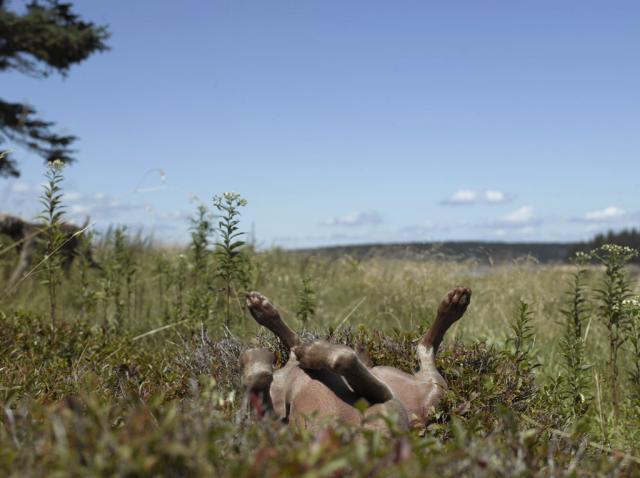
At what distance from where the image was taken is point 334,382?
11.1 feet

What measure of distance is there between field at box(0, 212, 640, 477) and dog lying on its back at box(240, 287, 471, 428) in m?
0.14

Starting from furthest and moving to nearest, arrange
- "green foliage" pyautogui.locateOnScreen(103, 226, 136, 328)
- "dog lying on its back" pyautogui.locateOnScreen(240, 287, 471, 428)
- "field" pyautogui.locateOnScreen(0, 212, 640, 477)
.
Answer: "green foliage" pyautogui.locateOnScreen(103, 226, 136, 328) → "dog lying on its back" pyautogui.locateOnScreen(240, 287, 471, 428) → "field" pyautogui.locateOnScreen(0, 212, 640, 477)

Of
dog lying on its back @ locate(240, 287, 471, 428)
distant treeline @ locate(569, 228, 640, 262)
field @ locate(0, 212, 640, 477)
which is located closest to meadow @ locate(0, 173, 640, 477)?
field @ locate(0, 212, 640, 477)

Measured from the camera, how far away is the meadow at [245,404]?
5.99 feet

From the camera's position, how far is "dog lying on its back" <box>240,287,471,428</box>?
313 cm

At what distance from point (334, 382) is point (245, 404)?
101cm

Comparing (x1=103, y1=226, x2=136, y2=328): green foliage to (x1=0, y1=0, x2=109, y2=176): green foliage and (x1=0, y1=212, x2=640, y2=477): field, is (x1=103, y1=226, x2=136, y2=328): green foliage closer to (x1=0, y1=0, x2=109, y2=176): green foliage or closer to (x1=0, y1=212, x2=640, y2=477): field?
(x1=0, y1=212, x2=640, y2=477): field

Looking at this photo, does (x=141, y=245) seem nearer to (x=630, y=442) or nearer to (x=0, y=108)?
(x=630, y=442)

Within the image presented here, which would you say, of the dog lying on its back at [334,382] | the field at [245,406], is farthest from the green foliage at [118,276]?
the dog lying on its back at [334,382]

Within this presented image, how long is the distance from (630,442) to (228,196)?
335 centimetres

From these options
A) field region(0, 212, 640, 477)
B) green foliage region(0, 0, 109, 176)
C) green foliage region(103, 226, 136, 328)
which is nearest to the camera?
field region(0, 212, 640, 477)

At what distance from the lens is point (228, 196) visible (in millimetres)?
5117

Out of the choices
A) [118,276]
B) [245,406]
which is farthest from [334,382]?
[118,276]

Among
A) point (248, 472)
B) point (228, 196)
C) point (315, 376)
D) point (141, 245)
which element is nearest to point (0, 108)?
point (141, 245)
